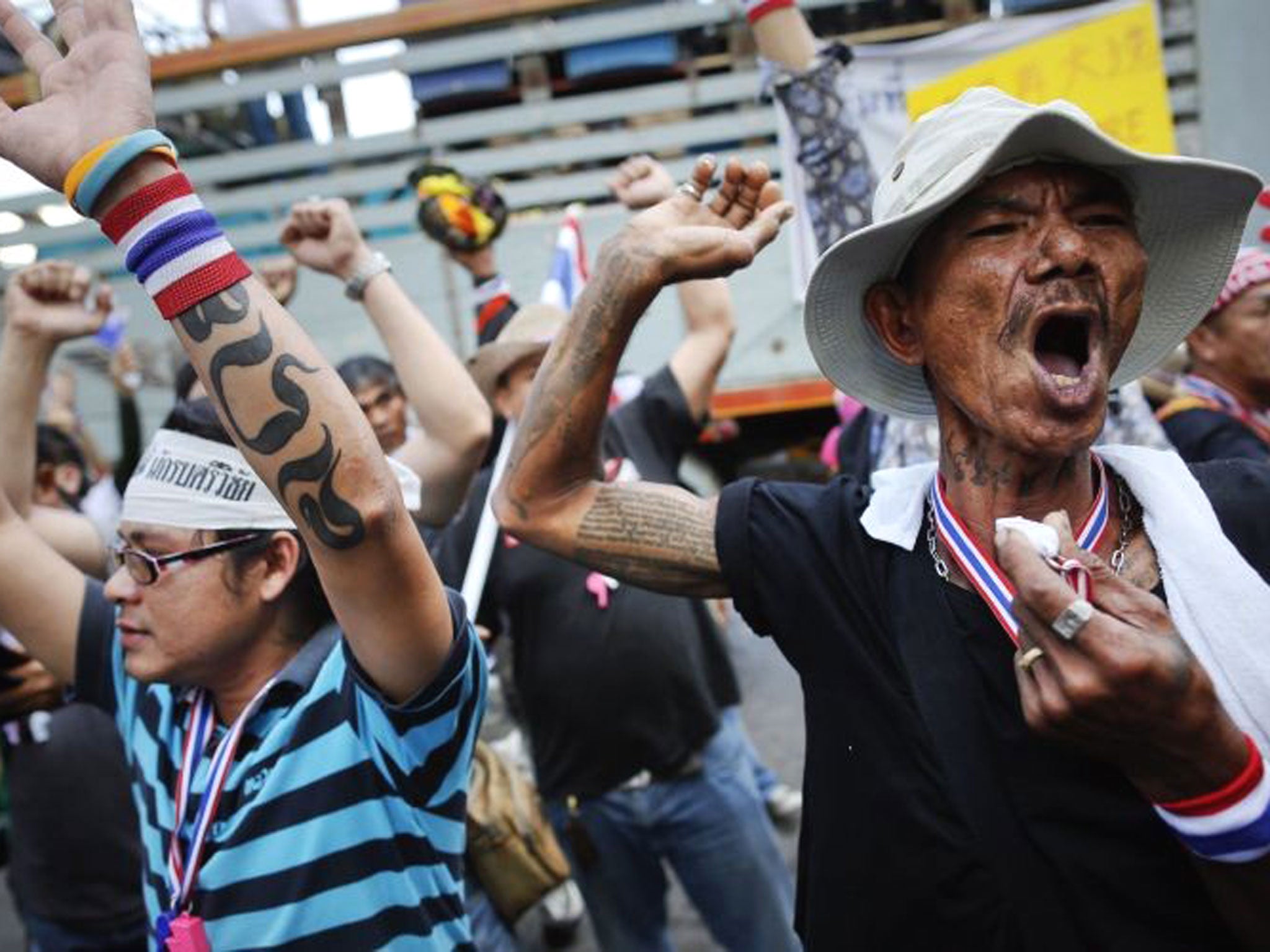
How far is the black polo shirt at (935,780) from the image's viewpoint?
49.2 inches

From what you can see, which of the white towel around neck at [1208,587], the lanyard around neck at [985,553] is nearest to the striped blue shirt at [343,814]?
the lanyard around neck at [985,553]

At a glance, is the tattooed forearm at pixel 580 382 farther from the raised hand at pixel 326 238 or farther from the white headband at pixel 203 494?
the raised hand at pixel 326 238

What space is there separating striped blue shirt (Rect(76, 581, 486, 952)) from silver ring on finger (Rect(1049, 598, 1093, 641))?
91 cm

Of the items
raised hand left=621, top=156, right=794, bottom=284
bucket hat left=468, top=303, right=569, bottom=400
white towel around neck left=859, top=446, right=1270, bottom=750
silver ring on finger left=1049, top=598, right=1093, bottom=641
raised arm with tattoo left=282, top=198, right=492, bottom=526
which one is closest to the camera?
silver ring on finger left=1049, top=598, right=1093, bottom=641

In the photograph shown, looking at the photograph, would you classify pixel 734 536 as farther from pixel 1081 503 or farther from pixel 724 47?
pixel 724 47

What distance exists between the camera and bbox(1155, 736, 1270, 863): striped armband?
1109 mm

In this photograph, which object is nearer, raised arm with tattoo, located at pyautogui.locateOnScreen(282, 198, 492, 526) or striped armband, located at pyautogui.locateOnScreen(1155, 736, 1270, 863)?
striped armband, located at pyautogui.locateOnScreen(1155, 736, 1270, 863)

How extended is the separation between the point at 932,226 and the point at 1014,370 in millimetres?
267

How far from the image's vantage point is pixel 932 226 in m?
1.55

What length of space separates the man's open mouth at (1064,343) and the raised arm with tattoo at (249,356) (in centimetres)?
93

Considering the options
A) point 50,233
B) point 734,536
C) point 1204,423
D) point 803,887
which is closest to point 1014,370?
point 734,536

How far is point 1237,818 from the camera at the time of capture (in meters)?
1.11

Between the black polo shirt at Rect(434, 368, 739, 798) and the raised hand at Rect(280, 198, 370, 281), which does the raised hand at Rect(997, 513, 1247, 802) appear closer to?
the raised hand at Rect(280, 198, 370, 281)

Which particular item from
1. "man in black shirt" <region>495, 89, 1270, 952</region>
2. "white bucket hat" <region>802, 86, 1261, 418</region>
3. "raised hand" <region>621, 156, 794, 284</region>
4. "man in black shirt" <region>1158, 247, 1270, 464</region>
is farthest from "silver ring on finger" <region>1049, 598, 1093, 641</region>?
"man in black shirt" <region>1158, 247, 1270, 464</region>
